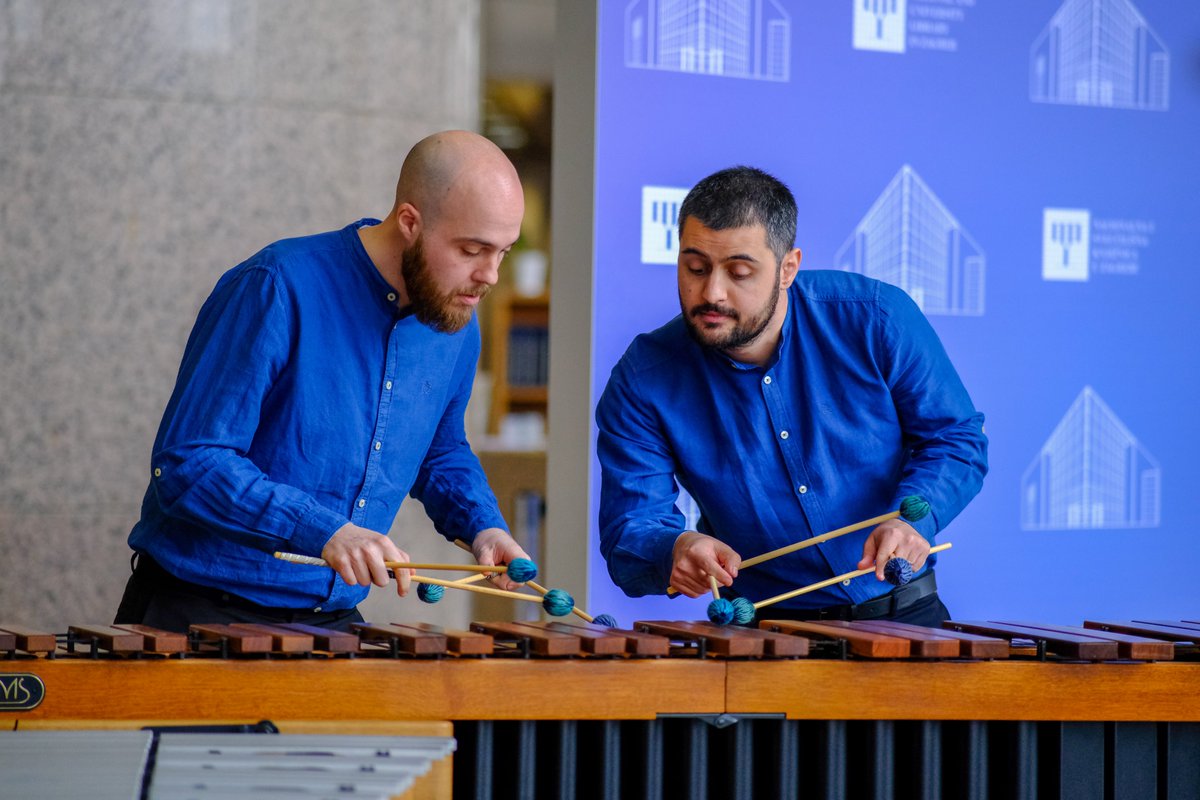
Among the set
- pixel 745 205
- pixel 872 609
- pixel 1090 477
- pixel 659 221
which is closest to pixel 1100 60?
pixel 1090 477

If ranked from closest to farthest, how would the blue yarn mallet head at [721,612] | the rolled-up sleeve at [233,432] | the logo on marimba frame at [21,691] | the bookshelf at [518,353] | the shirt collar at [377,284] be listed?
the logo on marimba frame at [21,691]
the rolled-up sleeve at [233,432]
the blue yarn mallet head at [721,612]
the shirt collar at [377,284]
the bookshelf at [518,353]

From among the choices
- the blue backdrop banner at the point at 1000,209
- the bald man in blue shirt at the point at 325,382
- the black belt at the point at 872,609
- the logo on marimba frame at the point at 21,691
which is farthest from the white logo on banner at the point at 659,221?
the logo on marimba frame at the point at 21,691

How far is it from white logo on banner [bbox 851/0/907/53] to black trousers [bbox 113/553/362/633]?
242cm

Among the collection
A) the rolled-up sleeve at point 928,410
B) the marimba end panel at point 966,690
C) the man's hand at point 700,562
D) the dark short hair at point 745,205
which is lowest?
the marimba end panel at point 966,690

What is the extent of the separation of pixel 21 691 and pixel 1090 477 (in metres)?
3.33

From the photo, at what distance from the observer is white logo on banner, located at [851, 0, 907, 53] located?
433cm

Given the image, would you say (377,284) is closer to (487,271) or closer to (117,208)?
(487,271)

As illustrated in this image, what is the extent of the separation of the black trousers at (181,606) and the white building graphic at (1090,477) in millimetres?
2446

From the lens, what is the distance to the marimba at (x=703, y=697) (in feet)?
7.61

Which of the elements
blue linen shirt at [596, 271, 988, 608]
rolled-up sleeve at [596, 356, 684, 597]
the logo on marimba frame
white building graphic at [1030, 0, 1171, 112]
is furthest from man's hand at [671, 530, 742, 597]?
white building graphic at [1030, 0, 1171, 112]

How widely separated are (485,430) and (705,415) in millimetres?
5579

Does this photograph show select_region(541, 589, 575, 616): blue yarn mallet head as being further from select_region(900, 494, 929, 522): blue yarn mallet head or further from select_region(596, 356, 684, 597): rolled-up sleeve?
select_region(900, 494, 929, 522): blue yarn mallet head

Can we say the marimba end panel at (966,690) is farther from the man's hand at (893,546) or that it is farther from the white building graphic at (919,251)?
the white building graphic at (919,251)

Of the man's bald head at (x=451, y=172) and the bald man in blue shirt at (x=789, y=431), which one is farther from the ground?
the man's bald head at (x=451, y=172)
